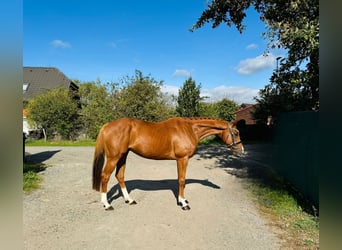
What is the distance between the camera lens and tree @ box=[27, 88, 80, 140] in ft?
65.2

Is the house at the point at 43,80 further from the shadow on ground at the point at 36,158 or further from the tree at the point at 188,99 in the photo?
the shadow on ground at the point at 36,158

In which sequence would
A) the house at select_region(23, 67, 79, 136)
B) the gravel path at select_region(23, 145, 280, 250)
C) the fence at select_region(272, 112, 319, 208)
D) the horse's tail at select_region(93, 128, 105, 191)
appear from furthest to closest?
the house at select_region(23, 67, 79, 136) < the horse's tail at select_region(93, 128, 105, 191) < the fence at select_region(272, 112, 319, 208) < the gravel path at select_region(23, 145, 280, 250)

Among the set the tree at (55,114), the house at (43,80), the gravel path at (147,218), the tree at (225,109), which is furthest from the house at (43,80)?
the gravel path at (147,218)

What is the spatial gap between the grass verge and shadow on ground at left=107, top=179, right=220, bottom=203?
1.28 meters

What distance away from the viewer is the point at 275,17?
5.53 m

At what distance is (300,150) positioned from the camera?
5.75m

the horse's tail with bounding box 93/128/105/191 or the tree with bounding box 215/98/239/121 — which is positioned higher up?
the tree with bounding box 215/98/239/121

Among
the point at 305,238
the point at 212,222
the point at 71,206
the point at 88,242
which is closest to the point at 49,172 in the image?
the point at 71,206

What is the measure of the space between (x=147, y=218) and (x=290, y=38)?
13.2 ft

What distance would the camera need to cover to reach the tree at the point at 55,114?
19.9 m

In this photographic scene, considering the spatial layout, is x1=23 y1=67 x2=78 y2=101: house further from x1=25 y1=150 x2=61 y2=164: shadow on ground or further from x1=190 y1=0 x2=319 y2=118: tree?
x1=190 y1=0 x2=319 y2=118: tree

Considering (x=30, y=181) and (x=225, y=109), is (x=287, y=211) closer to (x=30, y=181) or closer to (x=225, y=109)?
(x=30, y=181)

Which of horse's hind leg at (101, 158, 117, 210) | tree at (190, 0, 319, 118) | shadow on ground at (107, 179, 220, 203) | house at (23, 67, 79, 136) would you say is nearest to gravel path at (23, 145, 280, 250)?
shadow on ground at (107, 179, 220, 203)
